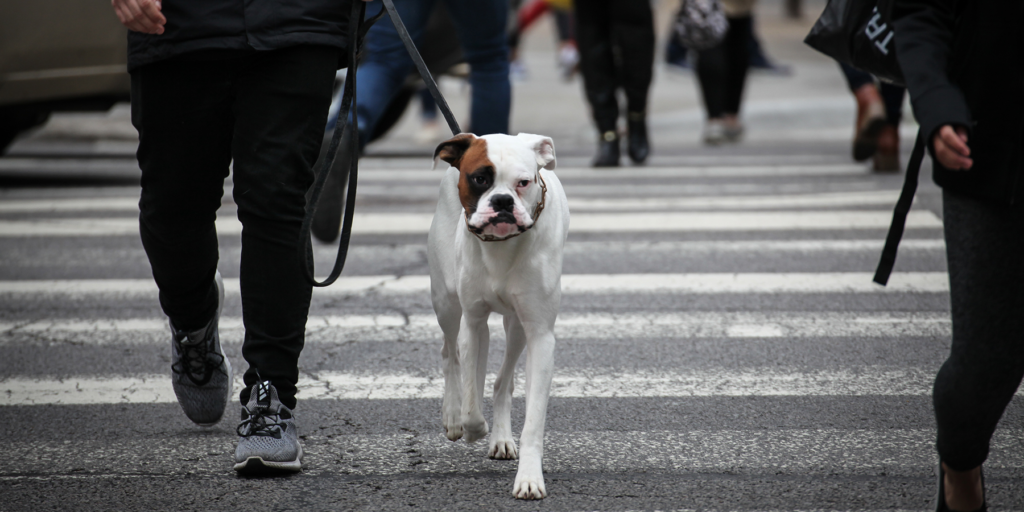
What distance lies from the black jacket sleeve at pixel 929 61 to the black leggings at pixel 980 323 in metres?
0.21

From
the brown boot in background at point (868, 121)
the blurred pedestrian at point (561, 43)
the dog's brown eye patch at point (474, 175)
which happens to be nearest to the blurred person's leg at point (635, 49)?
the brown boot in background at point (868, 121)

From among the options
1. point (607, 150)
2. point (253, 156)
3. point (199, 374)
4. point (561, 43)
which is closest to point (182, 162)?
point (253, 156)

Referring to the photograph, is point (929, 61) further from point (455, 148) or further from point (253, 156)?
point (253, 156)

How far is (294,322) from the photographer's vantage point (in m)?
3.06

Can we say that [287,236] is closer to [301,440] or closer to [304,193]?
[304,193]

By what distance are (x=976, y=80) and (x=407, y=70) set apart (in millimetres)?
4108


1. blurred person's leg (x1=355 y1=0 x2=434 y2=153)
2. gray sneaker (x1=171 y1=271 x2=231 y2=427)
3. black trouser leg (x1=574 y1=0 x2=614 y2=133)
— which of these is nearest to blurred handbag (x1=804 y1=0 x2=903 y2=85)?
gray sneaker (x1=171 y1=271 x2=231 y2=427)

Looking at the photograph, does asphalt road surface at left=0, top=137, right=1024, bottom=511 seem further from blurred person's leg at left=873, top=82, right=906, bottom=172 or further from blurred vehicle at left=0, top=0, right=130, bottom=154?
blurred person's leg at left=873, top=82, right=906, bottom=172

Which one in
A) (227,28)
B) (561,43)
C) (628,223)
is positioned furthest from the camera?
(561,43)

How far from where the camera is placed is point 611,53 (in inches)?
355

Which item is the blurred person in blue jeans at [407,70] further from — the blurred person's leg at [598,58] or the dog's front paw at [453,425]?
the blurred person's leg at [598,58]

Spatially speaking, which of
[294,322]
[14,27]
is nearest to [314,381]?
[294,322]

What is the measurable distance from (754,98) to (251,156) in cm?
1203

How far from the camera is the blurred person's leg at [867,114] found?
813 cm
